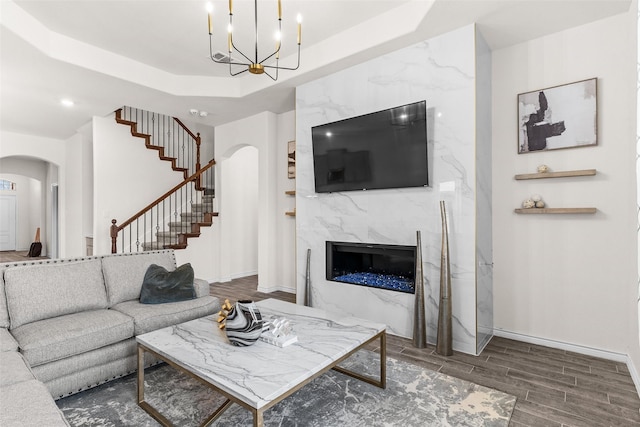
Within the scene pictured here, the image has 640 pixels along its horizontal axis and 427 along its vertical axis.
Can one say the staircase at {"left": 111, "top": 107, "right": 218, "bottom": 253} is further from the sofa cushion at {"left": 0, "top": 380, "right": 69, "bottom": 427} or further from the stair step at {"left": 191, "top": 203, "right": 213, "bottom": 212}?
the sofa cushion at {"left": 0, "top": 380, "right": 69, "bottom": 427}

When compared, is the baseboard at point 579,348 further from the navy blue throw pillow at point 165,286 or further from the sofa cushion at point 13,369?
the sofa cushion at point 13,369

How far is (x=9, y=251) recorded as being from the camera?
11508 mm

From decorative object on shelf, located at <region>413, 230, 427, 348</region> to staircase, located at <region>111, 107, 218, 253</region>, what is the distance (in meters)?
4.08

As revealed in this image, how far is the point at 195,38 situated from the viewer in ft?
12.1

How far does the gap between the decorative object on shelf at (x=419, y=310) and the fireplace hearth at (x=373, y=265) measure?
0.68 ft

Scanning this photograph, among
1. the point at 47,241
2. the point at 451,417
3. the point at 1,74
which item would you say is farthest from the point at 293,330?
the point at 47,241

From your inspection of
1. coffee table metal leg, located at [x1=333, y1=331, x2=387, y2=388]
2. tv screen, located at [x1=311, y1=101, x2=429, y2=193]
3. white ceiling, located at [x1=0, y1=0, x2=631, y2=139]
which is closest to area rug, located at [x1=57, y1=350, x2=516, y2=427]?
coffee table metal leg, located at [x1=333, y1=331, x2=387, y2=388]

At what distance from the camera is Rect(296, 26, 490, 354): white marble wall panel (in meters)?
3.05

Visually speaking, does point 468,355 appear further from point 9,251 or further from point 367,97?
point 9,251

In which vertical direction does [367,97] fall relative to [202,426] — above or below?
above

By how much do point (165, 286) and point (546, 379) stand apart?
3074 mm

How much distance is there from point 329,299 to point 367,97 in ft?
7.61

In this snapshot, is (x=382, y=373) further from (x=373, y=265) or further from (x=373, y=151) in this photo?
(x=373, y=151)

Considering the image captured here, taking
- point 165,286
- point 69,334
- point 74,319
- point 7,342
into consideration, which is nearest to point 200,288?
point 165,286
